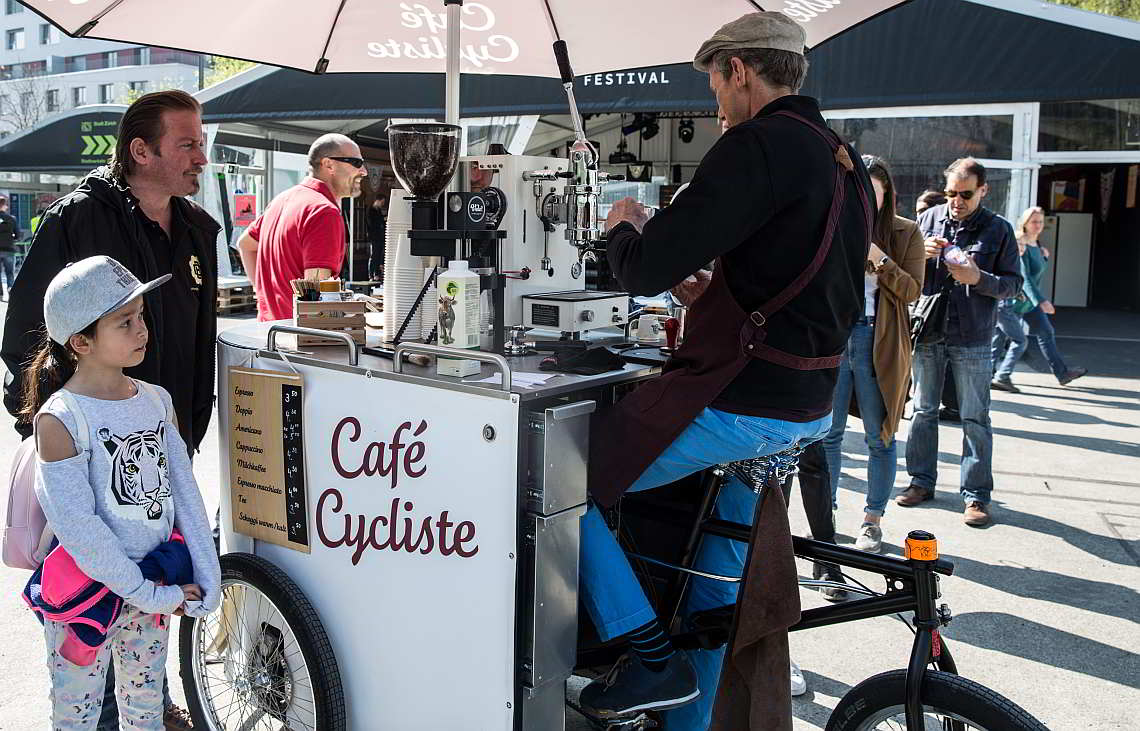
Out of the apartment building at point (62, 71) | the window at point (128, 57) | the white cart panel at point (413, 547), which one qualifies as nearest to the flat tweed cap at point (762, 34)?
the white cart panel at point (413, 547)

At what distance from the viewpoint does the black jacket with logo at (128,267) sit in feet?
7.68

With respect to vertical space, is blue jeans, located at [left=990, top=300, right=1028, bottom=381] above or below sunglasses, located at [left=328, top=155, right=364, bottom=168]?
below

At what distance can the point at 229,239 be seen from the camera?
14.6 metres

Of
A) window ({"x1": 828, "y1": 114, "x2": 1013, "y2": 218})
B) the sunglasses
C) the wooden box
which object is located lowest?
the wooden box

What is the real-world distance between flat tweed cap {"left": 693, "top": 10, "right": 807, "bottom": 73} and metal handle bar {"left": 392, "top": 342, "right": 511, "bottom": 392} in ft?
2.87

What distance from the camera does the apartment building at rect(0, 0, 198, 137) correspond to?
168ft

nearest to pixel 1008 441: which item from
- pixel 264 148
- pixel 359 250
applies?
pixel 359 250

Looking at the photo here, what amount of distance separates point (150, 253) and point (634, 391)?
138 centimetres

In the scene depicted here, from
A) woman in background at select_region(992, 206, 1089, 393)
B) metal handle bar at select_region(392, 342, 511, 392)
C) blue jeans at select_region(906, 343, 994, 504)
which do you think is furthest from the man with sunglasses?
woman in background at select_region(992, 206, 1089, 393)

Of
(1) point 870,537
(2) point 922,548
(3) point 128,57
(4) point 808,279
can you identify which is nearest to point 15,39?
(3) point 128,57

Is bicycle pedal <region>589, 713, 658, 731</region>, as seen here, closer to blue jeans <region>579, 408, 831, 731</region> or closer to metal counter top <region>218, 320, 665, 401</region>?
blue jeans <region>579, 408, 831, 731</region>

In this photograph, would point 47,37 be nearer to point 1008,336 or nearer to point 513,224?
point 1008,336

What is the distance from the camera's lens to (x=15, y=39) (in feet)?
220

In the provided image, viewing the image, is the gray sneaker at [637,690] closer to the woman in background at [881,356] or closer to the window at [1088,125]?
the woman in background at [881,356]
